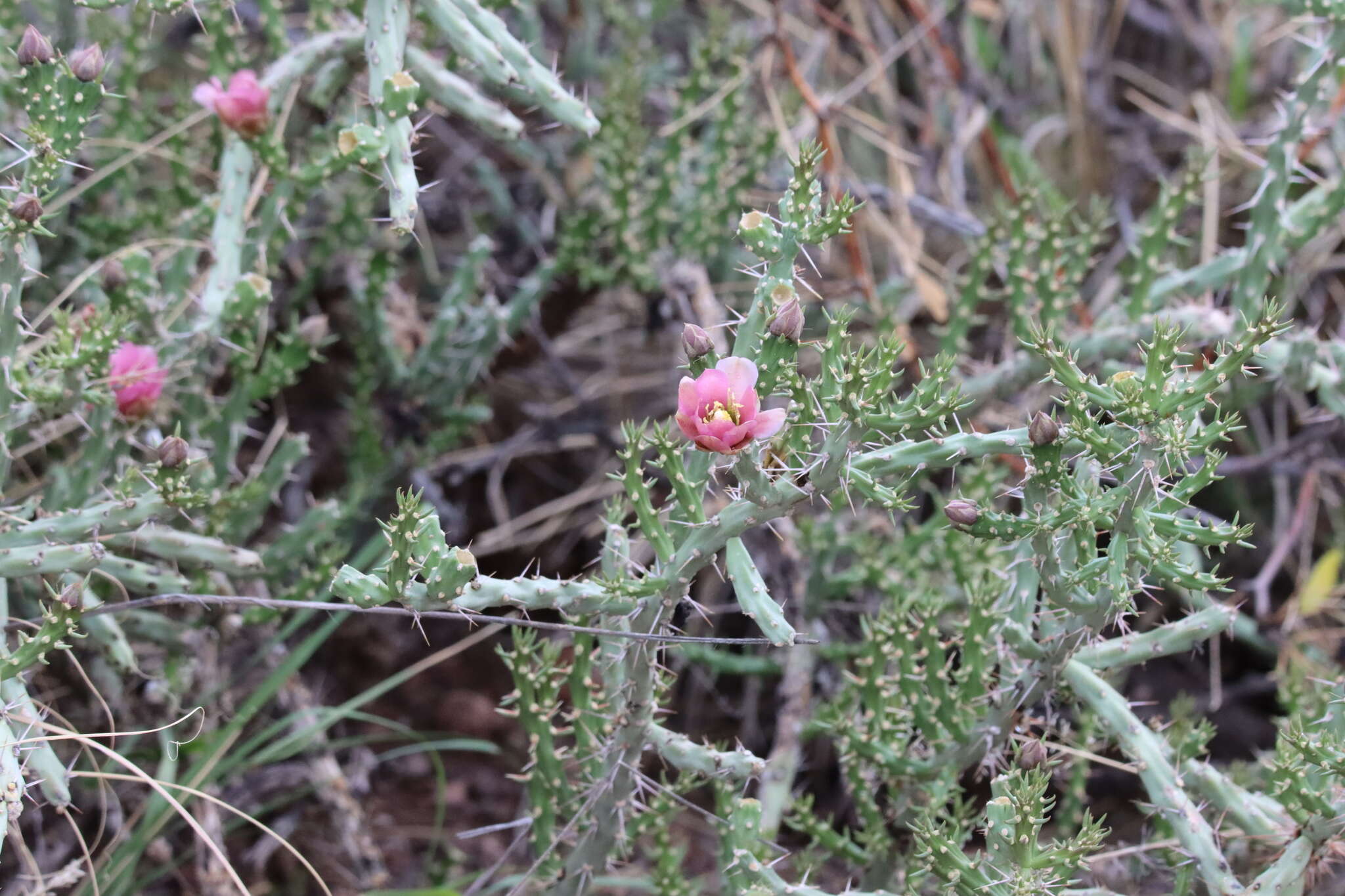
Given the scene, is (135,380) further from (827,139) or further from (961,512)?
(827,139)

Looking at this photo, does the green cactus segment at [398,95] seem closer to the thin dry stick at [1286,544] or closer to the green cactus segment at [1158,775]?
the green cactus segment at [1158,775]

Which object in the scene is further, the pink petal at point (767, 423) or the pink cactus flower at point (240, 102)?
the pink cactus flower at point (240, 102)

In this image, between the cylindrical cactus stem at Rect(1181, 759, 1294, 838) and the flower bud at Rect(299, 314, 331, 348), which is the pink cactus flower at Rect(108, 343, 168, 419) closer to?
the flower bud at Rect(299, 314, 331, 348)

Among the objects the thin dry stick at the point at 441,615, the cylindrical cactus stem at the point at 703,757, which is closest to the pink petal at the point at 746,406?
the thin dry stick at the point at 441,615

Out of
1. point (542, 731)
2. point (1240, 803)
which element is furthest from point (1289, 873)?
point (542, 731)

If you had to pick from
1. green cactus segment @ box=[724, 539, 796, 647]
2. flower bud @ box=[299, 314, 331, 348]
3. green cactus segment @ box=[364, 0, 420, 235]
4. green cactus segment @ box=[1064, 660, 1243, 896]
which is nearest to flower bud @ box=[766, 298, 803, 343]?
green cactus segment @ box=[724, 539, 796, 647]

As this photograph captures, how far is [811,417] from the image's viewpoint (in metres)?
1.57

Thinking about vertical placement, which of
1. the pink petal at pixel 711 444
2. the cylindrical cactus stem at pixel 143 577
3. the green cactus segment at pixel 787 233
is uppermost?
the green cactus segment at pixel 787 233

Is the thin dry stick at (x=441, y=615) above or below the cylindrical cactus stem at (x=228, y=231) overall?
below

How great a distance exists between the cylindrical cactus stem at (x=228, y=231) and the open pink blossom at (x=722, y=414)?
1.05 m

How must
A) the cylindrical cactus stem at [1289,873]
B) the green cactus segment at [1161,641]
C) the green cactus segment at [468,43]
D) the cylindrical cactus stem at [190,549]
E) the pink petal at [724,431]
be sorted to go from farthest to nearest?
the green cactus segment at [468,43] < the cylindrical cactus stem at [190,549] < the green cactus segment at [1161,641] < the cylindrical cactus stem at [1289,873] < the pink petal at [724,431]

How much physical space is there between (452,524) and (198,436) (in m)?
0.71

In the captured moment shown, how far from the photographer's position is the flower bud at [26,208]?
1.64 meters

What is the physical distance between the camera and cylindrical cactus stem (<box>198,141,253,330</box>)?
2076 millimetres
